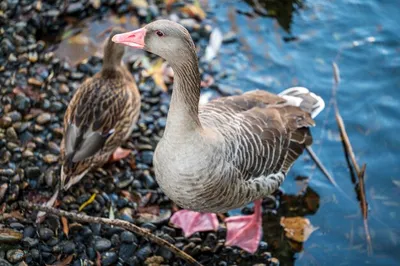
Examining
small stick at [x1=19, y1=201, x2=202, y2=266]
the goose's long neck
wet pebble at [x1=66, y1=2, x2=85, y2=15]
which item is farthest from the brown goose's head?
wet pebble at [x1=66, y1=2, x2=85, y2=15]

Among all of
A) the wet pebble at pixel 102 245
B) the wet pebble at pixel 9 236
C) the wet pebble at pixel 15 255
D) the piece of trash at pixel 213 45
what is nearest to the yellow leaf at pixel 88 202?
the wet pebble at pixel 102 245

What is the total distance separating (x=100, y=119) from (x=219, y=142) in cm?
156

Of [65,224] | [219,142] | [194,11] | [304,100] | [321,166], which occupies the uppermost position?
[219,142]

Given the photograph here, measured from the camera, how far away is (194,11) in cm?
896

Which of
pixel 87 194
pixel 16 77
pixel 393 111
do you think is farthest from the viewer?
pixel 393 111

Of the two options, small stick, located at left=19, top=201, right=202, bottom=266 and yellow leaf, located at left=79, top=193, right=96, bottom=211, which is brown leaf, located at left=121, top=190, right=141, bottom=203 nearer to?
yellow leaf, located at left=79, top=193, right=96, bottom=211

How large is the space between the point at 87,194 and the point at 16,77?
6.60 ft

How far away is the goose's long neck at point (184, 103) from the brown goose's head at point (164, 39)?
146mm

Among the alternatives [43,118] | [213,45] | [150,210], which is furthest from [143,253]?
[213,45]

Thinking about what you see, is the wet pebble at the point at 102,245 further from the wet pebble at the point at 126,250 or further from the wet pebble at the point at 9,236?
the wet pebble at the point at 9,236

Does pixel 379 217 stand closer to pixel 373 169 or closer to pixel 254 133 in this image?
pixel 373 169

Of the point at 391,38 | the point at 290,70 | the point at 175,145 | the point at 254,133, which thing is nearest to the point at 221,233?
the point at 254,133

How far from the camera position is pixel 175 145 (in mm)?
5094

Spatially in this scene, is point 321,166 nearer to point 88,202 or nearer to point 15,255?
point 88,202
